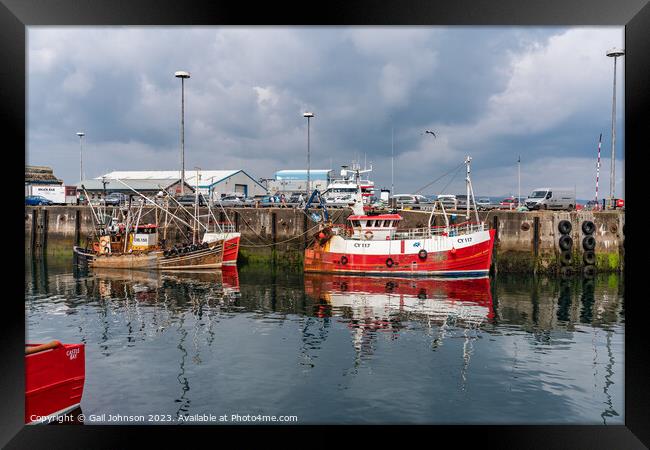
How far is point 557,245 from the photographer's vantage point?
135 ft

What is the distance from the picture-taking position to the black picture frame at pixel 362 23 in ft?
23.5

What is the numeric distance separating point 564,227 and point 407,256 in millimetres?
13340

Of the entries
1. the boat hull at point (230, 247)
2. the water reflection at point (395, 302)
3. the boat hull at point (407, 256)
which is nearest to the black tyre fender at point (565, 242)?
the boat hull at point (407, 256)

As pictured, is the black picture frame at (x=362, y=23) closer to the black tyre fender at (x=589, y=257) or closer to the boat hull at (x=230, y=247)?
the black tyre fender at (x=589, y=257)

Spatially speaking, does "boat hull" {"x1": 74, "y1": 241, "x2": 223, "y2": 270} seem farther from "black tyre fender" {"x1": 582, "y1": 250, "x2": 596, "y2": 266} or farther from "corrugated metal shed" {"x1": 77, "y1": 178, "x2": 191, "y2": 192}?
"black tyre fender" {"x1": 582, "y1": 250, "x2": 596, "y2": 266}

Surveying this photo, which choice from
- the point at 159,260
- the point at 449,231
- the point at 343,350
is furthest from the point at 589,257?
the point at 159,260

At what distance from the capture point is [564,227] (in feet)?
135

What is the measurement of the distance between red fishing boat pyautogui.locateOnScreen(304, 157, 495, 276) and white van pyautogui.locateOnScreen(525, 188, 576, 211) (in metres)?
6.95

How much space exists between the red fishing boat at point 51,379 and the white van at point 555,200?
42.8 meters

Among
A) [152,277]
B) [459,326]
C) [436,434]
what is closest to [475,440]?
[436,434]

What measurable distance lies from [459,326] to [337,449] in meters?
17.3
